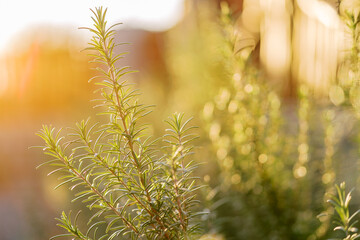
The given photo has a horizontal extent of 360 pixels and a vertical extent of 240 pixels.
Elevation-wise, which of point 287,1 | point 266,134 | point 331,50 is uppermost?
point 287,1

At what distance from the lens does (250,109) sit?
106 centimetres

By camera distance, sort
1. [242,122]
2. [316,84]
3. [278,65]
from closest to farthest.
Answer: [242,122]
[316,84]
[278,65]

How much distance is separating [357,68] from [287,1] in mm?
1946

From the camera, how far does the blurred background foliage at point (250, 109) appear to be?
104cm

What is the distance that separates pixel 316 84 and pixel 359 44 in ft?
4.42

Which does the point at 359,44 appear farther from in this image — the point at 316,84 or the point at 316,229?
the point at 316,84

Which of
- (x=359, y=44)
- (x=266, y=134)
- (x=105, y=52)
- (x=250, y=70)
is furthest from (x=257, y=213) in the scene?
(x=105, y=52)

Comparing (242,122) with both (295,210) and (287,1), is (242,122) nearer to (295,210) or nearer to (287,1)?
(295,210)

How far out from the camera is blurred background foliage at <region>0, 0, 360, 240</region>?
3.41 ft

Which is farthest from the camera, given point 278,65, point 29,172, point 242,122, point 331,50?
point 29,172

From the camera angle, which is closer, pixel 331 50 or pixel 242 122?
pixel 242 122

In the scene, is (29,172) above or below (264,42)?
below

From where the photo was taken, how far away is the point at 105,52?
0.54m

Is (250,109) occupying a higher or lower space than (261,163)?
higher
